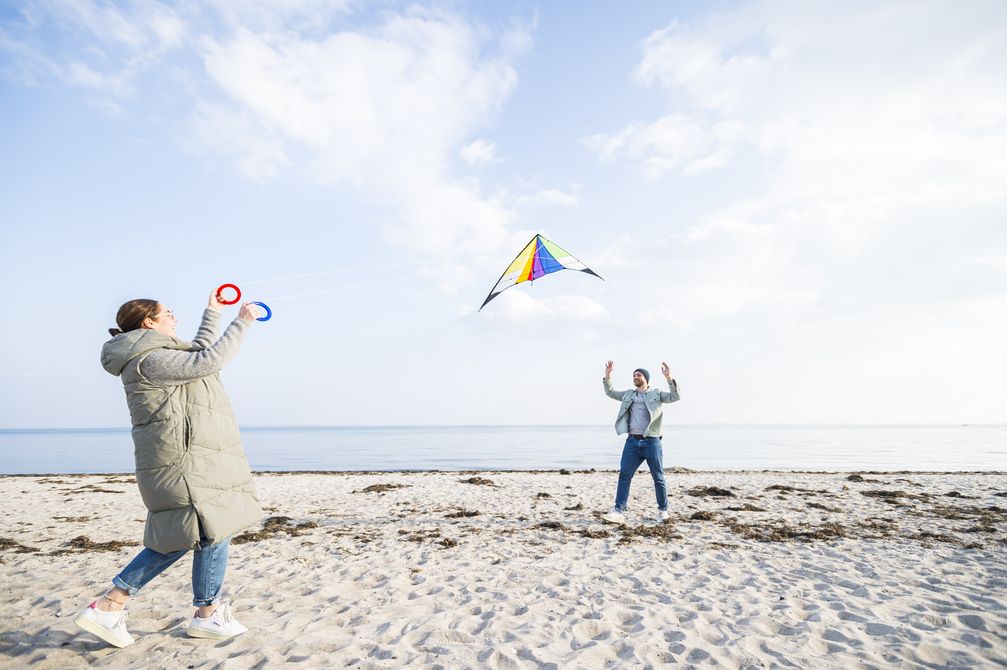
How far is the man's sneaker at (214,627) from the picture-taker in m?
3.47

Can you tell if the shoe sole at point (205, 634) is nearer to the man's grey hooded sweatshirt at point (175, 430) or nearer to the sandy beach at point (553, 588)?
the sandy beach at point (553, 588)

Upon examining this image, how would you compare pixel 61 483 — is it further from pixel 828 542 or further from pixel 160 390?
pixel 828 542

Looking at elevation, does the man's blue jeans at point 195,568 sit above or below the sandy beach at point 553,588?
above

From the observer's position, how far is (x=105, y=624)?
3.22m

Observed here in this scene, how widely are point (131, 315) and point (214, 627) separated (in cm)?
216

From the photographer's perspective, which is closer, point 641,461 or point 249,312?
point 249,312

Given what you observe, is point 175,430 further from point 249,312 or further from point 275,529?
point 275,529

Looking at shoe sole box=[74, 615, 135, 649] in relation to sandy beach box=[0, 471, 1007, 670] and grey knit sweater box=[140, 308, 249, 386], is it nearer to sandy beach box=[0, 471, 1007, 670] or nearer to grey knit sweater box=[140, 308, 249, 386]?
sandy beach box=[0, 471, 1007, 670]

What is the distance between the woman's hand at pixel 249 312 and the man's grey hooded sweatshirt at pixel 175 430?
0.04 m

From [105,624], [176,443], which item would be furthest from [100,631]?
[176,443]

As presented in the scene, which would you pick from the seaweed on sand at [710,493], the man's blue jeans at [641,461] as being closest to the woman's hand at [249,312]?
the man's blue jeans at [641,461]

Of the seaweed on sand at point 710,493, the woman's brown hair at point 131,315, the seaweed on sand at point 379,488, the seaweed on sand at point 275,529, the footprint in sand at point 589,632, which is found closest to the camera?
the woman's brown hair at point 131,315

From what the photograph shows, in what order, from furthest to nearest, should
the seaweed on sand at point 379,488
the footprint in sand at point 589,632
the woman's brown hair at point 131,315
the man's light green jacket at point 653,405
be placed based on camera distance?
the seaweed on sand at point 379,488, the man's light green jacket at point 653,405, the footprint in sand at point 589,632, the woman's brown hair at point 131,315

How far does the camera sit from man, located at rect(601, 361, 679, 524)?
24.8 ft
